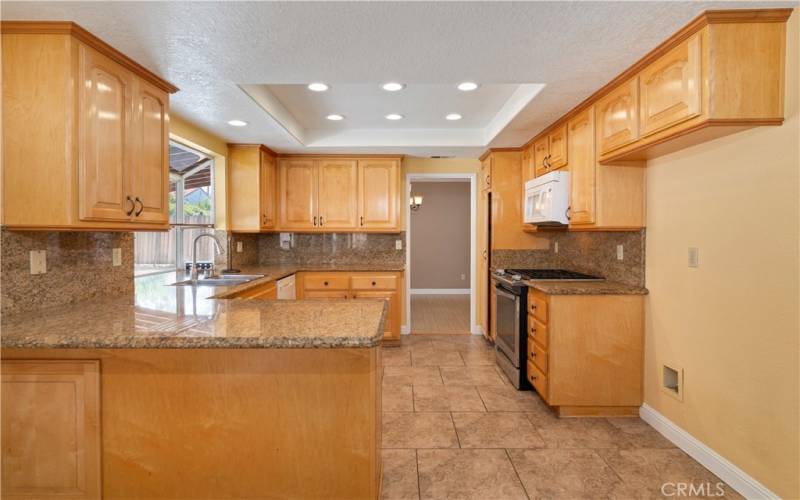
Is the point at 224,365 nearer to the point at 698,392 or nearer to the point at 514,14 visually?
the point at 514,14

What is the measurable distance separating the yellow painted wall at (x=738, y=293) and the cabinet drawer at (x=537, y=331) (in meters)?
0.70

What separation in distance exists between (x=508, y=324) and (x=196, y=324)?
271cm

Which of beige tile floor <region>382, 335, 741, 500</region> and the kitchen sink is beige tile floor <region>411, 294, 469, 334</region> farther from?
the kitchen sink

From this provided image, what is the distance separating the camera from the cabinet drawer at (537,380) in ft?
9.77

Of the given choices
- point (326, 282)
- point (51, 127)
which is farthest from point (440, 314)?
point (51, 127)

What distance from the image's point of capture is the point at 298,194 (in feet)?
15.9

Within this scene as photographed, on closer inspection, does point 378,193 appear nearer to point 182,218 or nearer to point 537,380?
point 182,218

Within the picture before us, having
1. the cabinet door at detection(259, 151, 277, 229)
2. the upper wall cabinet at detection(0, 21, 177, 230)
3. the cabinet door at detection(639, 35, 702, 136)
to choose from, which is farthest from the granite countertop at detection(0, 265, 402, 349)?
the cabinet door at detection(259, 151, 277, 229)

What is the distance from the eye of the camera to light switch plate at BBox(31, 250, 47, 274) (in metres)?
1.97

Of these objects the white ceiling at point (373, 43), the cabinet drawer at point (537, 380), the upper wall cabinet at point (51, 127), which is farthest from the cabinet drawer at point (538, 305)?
the upper wall cabinet at point (51, 127)

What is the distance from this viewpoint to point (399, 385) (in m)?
3.49

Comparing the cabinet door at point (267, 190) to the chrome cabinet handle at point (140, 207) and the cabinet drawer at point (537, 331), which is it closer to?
the chrome cabinet handle at point (140, 207)

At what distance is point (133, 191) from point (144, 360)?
975 mm

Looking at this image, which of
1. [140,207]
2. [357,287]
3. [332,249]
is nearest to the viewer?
[140,207]
